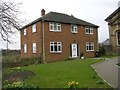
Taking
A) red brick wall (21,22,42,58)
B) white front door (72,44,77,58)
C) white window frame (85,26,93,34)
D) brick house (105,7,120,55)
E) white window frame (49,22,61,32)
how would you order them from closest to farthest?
red brick wall (21,22,42,58)
white window frame (49,22,61,32)
white front door (72,44,77,58)
brick house (105,7,120,55)
white window frame (85,26,93,34)

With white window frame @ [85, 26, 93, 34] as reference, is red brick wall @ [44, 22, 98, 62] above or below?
below

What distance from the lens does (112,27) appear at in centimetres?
4147

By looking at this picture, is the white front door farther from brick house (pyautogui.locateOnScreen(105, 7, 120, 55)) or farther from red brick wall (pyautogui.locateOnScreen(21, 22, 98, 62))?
brick house (pyautogui.locateOnScreen(105, 7, 120, 55))

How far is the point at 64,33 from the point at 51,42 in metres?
3.20

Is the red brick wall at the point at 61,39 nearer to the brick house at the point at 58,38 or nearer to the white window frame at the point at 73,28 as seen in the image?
the brick house at the point at 58,38

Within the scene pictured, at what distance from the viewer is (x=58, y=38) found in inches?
1502

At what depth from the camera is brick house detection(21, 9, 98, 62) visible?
36.8 meters

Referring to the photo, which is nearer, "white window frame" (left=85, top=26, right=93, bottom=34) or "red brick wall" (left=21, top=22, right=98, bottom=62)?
"red brick wall" (left=21, top=22, right=98, bottom=62)

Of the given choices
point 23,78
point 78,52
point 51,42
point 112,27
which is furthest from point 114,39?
point 23,78

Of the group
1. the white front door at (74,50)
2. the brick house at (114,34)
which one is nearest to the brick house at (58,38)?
the white front door at (74,50)

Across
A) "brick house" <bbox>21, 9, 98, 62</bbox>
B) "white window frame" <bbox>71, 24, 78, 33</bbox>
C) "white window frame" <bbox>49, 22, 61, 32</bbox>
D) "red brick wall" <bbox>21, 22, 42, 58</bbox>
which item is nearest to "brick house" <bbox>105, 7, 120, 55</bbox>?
"brick house" <bbox>21, 9, 98, 62</bbox>

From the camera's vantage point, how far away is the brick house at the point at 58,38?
1447 inches

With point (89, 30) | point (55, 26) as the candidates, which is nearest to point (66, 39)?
point (55, 26)

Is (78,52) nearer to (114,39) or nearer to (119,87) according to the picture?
(114,39)
